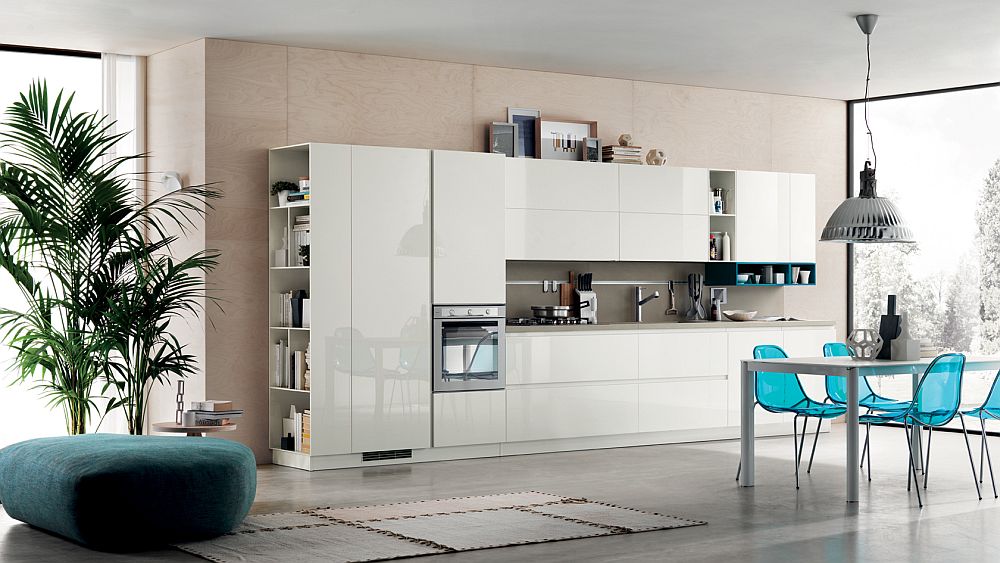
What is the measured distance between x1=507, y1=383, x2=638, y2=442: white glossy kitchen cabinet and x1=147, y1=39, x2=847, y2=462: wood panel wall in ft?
5.84

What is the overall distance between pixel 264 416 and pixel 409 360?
41.8 inches

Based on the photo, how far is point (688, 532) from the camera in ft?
18.7

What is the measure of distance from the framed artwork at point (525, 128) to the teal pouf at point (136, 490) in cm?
411

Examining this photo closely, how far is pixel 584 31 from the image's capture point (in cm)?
788

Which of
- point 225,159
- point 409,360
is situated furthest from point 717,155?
point 225,159

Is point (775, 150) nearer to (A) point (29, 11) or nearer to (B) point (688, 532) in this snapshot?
(B) point (688, 532)

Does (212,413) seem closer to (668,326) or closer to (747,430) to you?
(747,430)

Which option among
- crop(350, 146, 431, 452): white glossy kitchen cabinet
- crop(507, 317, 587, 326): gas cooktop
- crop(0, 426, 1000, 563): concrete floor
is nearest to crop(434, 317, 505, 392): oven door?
crop(350, 146, 431, 452): white glossy kitchen cabinet

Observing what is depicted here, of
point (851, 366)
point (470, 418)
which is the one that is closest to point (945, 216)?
point (851, 366)

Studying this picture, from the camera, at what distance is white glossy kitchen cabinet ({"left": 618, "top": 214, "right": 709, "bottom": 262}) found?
9.30m

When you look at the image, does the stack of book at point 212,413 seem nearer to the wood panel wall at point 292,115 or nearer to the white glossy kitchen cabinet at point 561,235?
the wood panel wall at point 292,115

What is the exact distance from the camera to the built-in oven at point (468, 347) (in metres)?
8.23

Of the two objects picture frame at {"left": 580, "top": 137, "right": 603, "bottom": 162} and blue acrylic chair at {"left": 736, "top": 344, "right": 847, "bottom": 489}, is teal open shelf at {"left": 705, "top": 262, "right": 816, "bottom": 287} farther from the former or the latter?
blue acrylic chair at {"left": 736, "top": 344, "right": 847, "bottom": 489}

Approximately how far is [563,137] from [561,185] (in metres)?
Answer: 0.53
